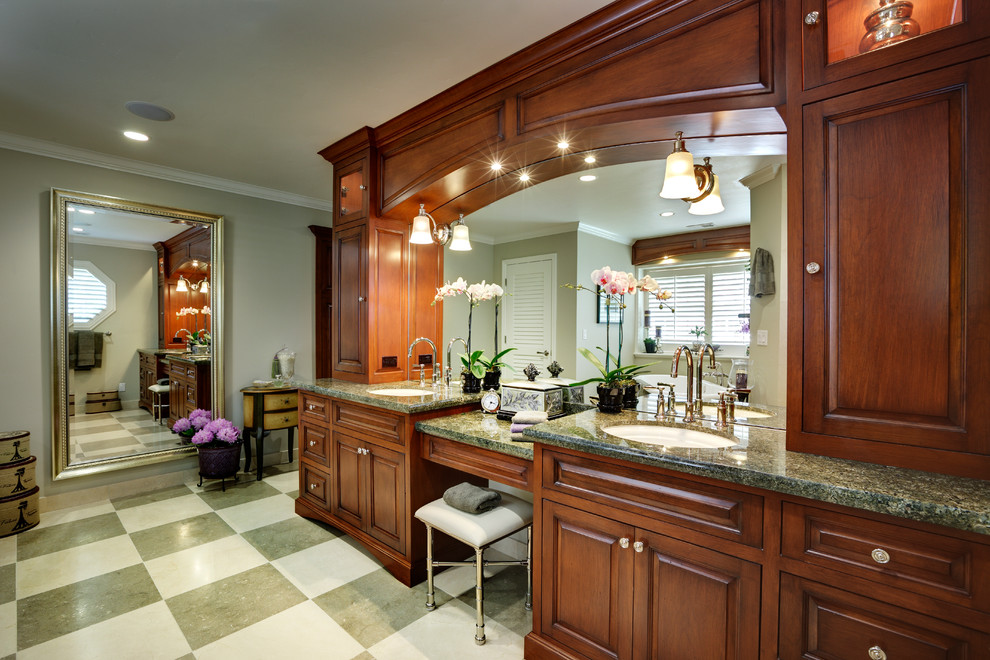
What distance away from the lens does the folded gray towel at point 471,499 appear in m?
1.97

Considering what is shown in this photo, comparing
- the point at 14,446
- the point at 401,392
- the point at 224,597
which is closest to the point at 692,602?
the point at 401,392

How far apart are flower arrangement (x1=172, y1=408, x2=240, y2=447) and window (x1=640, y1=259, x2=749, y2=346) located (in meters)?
3.37

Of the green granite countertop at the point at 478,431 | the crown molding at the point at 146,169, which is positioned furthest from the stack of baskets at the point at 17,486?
the green granite countertop at the point at 478,431

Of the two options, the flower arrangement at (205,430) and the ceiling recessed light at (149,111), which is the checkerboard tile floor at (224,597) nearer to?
the flower arrangement at (205,430)

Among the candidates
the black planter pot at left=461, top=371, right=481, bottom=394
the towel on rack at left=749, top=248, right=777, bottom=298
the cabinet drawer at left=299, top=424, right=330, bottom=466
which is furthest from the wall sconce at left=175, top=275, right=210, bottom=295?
the towel on rack at left=749, top=248, right=777, bottom=298

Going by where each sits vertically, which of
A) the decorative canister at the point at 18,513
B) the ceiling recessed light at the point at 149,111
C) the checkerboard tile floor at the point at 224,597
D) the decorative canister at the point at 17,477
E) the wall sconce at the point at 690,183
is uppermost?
the ceiling recessed light at the point at 149,111

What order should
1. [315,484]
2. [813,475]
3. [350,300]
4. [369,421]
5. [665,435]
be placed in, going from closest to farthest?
[813,475], [665,435], [369,421], [315,484], [350,300]

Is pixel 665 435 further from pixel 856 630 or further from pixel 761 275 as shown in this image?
pixel 856 630

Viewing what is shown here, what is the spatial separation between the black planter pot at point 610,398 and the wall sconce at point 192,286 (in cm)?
355

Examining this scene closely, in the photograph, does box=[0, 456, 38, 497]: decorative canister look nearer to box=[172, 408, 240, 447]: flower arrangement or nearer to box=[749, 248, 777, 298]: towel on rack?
box=[172, 408, 240, 447]: flower arrangement

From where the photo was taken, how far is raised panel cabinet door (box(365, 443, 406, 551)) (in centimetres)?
238

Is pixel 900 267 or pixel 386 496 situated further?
pixel 386 496

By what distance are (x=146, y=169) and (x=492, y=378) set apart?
3.30 meters

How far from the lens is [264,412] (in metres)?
3.85
